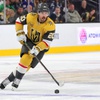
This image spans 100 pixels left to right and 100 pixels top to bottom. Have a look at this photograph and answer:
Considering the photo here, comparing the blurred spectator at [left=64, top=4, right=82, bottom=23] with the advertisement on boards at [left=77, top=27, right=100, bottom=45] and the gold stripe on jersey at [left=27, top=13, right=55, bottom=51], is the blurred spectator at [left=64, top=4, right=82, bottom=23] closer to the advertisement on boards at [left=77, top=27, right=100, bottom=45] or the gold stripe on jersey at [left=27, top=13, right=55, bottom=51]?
the advertisement on boards at [left=77, top=27, right=100, bottom=45]

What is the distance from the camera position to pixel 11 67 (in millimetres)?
8875

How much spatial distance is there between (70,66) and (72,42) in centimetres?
359

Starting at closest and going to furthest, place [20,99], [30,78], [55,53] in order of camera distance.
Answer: [20,99], [30,78], [55,53]

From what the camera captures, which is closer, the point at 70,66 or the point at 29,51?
the point at 29,51

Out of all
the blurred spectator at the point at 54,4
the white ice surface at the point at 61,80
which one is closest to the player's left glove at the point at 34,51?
the white ice surface at the point at 61,80

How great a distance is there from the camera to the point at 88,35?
12969 mm

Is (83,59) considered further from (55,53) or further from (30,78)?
(30,78)

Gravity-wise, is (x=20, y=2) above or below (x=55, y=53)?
above

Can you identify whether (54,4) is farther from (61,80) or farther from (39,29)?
(39,29)

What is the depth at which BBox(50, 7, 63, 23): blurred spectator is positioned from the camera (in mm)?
12679

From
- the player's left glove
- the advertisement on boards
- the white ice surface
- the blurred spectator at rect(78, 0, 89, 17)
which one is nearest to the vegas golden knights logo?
the player's left glove

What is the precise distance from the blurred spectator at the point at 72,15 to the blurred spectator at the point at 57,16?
17 centimetres

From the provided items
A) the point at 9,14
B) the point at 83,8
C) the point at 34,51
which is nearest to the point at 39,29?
the point at 34,51

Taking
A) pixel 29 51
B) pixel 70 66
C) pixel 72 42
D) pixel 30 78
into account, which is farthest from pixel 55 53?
pixel 29 51
